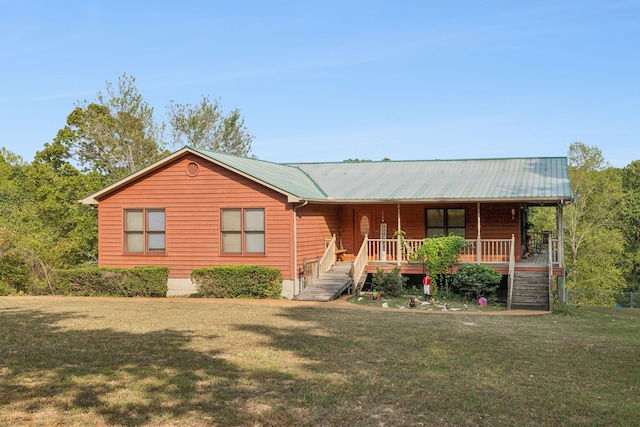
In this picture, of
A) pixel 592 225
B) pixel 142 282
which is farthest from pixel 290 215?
pixel 592 225

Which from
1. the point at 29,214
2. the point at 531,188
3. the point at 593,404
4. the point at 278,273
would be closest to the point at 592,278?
the point at 531,188

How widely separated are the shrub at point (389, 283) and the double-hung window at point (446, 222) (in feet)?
13.3

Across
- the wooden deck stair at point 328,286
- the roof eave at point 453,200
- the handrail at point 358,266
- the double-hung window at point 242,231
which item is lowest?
the wooden deck stair at point 328,286

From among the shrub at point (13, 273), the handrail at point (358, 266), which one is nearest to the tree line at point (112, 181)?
the shrub at point (13, 273)

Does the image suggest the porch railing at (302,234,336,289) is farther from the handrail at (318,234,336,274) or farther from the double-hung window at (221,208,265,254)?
the double-hung window at (221,208,265,254)

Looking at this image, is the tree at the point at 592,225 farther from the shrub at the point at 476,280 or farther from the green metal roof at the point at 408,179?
the shrub at the point at 476,280

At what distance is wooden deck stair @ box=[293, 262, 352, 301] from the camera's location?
21.8 metres

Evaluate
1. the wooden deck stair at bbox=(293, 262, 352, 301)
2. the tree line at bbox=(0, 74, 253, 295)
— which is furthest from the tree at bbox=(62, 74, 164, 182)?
the wooden deck stair at bbox=(293, 262, 352, 301)

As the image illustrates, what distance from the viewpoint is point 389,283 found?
23578 millimetres

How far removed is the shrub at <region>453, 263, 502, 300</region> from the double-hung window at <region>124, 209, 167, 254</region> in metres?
10.7

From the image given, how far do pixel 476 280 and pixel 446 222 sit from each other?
5.09 meters

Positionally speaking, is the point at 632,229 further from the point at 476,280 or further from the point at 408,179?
the point at 476,280

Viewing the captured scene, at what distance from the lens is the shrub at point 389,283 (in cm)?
2347

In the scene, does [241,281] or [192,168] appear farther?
[192,168]
